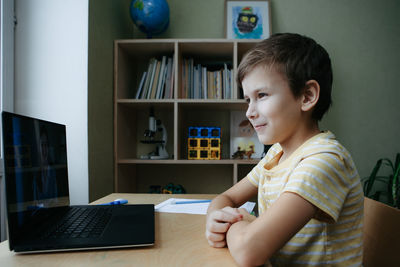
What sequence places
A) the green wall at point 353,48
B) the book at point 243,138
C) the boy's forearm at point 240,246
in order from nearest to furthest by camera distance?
the boy's forearm at point 240,246, the book at point 243,138, the green wall at point 353,48

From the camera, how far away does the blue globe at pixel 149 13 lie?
1.94 m

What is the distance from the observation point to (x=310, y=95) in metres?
0.69

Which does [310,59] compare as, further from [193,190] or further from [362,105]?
[362,105]

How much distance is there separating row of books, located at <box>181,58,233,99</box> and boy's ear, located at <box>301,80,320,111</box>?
1363 millimetres

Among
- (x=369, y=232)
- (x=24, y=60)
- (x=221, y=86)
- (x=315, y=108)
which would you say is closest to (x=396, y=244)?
(x=369, y=232)

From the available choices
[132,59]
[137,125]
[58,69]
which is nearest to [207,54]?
[132,59]

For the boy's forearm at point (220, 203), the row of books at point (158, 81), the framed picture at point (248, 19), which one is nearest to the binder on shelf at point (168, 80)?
the row of books at point (158, 81)

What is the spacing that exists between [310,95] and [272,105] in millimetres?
107

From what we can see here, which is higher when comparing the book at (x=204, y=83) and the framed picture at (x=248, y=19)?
the framed picture at (x=248, y=19)

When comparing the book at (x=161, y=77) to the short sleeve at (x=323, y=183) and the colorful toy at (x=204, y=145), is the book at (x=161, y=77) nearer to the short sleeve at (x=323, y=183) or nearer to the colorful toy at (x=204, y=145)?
the colorful toy at (x=204, y=145)

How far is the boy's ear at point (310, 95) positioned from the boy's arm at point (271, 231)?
0.27 metres

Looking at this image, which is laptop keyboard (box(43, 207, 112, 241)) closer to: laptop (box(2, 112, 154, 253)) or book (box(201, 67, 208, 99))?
laptop (box(2, 112, 154, 253))

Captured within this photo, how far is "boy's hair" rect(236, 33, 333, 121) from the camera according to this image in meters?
0.69

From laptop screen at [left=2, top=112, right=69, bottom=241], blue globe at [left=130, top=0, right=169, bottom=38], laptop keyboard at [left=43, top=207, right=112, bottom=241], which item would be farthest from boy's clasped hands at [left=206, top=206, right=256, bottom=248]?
blue globe at [left=130, top=0, right=169, bottom=38]
